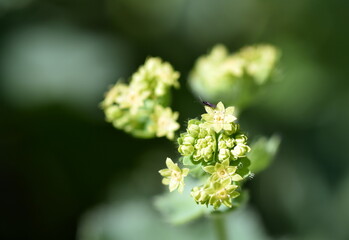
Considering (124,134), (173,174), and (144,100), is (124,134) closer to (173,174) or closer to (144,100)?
(144,100)

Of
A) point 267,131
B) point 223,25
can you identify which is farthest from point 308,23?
point 267,131

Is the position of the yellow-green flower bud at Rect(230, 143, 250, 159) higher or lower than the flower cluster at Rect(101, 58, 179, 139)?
lower

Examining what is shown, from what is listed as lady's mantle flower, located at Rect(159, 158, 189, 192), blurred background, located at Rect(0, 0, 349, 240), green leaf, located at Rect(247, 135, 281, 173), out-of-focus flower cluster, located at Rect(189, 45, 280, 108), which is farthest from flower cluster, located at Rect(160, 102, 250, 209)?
blurred background, located at Rect(0, 0, 349, 240)

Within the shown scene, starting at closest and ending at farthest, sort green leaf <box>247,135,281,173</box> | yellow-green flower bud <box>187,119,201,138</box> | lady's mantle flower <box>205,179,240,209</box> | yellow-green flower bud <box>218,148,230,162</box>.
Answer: lady's mantle flower <box>205,179,240,209</box>
yellow-green flower bud <box>218,148,230,162</box>
yellow-green flower bud <box>187,119,201,138</box>
green leaf <box>247,135,281,173</box>

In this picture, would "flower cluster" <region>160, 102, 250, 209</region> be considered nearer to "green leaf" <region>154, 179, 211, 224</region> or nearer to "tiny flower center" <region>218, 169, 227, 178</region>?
"tiny flower center" <region>218, 169, 227, 178</region>

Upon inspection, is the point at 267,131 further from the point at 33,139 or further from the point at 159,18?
the point at 33,139

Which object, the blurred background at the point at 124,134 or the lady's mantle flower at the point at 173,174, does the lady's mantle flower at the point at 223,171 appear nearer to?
the lady's mantle flower at the point at 173,174
